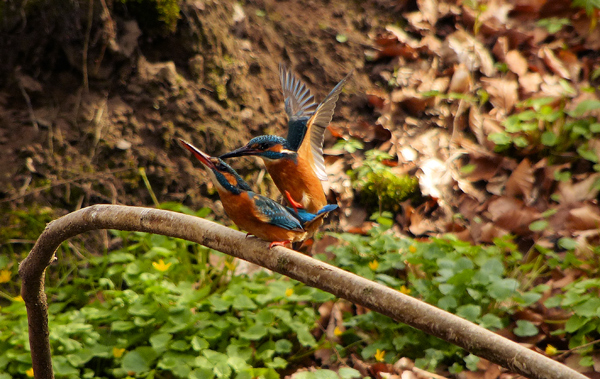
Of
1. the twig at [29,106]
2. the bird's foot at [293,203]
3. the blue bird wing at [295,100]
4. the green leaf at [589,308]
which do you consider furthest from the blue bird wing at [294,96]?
the twig at [29,106]

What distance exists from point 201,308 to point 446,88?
2784mm

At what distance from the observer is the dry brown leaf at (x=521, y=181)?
12.7 ft

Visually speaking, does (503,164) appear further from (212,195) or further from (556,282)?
(212,195)

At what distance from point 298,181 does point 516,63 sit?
10.6 ft

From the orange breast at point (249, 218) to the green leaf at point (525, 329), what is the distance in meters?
1.48

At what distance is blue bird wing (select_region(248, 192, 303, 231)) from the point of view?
74.9 inches

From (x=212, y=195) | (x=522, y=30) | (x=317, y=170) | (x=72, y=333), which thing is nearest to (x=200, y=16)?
(x=212, y=195)

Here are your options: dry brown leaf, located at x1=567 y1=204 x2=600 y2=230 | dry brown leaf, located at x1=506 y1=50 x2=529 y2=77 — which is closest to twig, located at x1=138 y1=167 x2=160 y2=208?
dry brown leaf, located at x1=567 y1=204 x2=600 y2=230

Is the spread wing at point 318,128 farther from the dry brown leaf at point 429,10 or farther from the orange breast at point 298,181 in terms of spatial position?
the dry brown leaf at point 429,10

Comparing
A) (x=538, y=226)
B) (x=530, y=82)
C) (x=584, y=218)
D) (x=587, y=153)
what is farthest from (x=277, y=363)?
(x=530, y=82)

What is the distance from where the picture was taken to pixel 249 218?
1.94 m

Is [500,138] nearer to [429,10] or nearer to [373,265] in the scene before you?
[373,265]

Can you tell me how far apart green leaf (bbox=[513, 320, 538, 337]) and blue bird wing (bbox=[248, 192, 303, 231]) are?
4.85ft

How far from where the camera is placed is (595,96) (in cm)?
424
